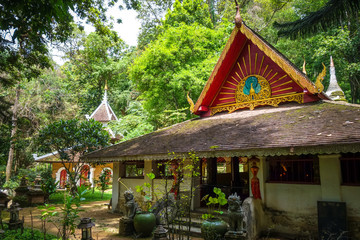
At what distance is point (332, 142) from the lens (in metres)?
5.60

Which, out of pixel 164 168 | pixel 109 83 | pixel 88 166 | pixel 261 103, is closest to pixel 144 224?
pixel 164 168

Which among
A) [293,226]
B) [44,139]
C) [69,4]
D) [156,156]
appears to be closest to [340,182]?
[293,226]

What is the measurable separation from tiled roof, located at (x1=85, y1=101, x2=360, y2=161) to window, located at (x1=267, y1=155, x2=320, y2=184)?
3.58 ft

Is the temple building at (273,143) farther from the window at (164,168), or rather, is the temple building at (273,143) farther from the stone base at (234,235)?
the stone base at (234,235)

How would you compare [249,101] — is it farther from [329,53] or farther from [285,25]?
[329,53]

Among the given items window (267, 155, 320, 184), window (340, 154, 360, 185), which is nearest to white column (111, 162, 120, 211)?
window (267, 155, 320, 184)

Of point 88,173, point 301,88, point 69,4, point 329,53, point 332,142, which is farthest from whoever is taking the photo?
point 88,173

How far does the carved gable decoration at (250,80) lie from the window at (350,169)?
2750 millimetres

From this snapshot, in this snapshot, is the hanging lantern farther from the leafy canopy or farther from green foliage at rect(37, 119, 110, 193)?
the leafy canopy

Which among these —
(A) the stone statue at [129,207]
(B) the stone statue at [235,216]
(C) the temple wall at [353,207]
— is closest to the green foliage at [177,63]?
(A) the stone statue at [129,207]

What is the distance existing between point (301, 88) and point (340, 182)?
12.7 ft

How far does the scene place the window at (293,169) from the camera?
7621 mm

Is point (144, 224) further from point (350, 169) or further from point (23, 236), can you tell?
point (350, 169)

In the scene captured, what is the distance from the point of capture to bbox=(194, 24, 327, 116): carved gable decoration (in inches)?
383
